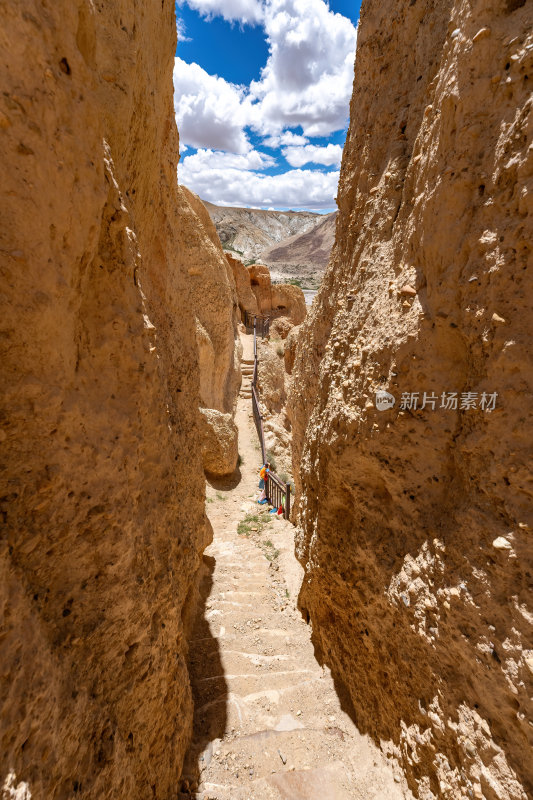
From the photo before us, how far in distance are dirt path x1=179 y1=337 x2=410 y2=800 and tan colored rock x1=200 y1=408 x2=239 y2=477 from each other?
357 cm

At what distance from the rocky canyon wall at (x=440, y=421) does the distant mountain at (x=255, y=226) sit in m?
61.3

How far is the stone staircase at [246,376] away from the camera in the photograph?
13.8m

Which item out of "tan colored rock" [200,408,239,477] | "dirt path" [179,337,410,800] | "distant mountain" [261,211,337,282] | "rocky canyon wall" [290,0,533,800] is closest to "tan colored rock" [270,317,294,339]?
"tan colored rock" [200,408,239,477]

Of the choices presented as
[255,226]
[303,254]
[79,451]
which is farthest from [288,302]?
[255,226]

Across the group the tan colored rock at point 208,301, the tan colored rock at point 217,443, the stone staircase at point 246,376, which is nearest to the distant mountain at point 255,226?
the stone staircase at point 246,376

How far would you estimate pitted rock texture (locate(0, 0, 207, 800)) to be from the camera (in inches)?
57.6

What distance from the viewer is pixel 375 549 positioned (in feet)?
8.97

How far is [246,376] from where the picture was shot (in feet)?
47.8

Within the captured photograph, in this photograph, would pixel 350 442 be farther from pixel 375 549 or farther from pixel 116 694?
pixel 116 694

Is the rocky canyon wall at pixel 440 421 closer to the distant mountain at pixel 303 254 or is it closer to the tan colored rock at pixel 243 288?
the tan colored rock at pixel 243 288

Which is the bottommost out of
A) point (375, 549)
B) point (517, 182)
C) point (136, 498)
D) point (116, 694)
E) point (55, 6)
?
point (116, 694)

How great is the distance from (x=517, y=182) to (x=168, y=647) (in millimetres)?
3408

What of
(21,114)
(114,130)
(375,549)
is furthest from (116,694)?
(114,130)

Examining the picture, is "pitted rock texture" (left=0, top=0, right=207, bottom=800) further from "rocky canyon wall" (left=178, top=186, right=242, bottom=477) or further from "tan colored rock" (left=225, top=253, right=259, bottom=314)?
"tan colored rock" (left=225, top=253, right=259, bottom=314)
